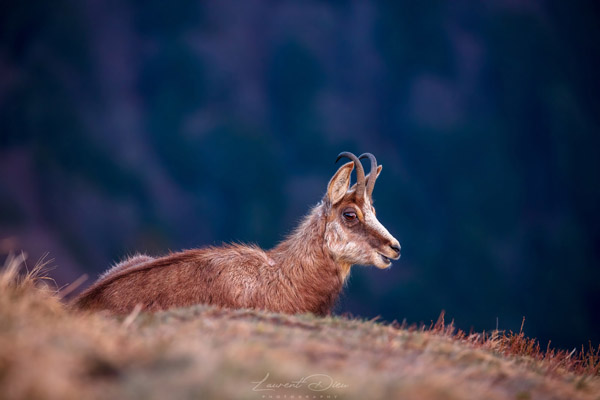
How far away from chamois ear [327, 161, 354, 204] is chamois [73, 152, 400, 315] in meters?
0.02

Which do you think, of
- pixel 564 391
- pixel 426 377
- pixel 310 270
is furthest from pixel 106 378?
pixel 310 270

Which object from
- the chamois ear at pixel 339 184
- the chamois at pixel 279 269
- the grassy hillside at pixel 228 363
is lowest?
the grassy hillside at pixel 228 363

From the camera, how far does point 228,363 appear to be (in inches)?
105

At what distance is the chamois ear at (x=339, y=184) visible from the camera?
24.1 feet

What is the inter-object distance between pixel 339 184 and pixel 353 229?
29.1 inches

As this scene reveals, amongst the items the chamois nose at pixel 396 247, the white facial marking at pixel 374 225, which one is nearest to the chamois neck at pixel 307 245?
the white facial marking at pixel 374 225

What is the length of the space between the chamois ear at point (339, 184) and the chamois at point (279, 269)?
2 centimetres

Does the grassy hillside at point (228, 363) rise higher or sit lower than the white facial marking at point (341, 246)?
lower

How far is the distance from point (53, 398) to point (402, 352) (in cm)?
275

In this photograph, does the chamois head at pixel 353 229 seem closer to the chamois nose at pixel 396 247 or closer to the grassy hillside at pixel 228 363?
the chamois nose at pixel 396 247

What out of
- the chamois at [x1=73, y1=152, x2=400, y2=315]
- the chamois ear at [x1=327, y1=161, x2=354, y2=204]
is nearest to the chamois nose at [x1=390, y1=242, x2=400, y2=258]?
the chamois at [x1=73, y1=152, x2=400, y2=315]

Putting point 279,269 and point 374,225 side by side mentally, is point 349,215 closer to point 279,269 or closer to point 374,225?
point 374,225

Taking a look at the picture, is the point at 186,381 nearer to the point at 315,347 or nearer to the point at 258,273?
the point at 315,347

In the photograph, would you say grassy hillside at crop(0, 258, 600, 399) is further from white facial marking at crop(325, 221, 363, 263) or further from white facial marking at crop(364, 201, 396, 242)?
white facial marking at crop(364, 201, 396, 242)
